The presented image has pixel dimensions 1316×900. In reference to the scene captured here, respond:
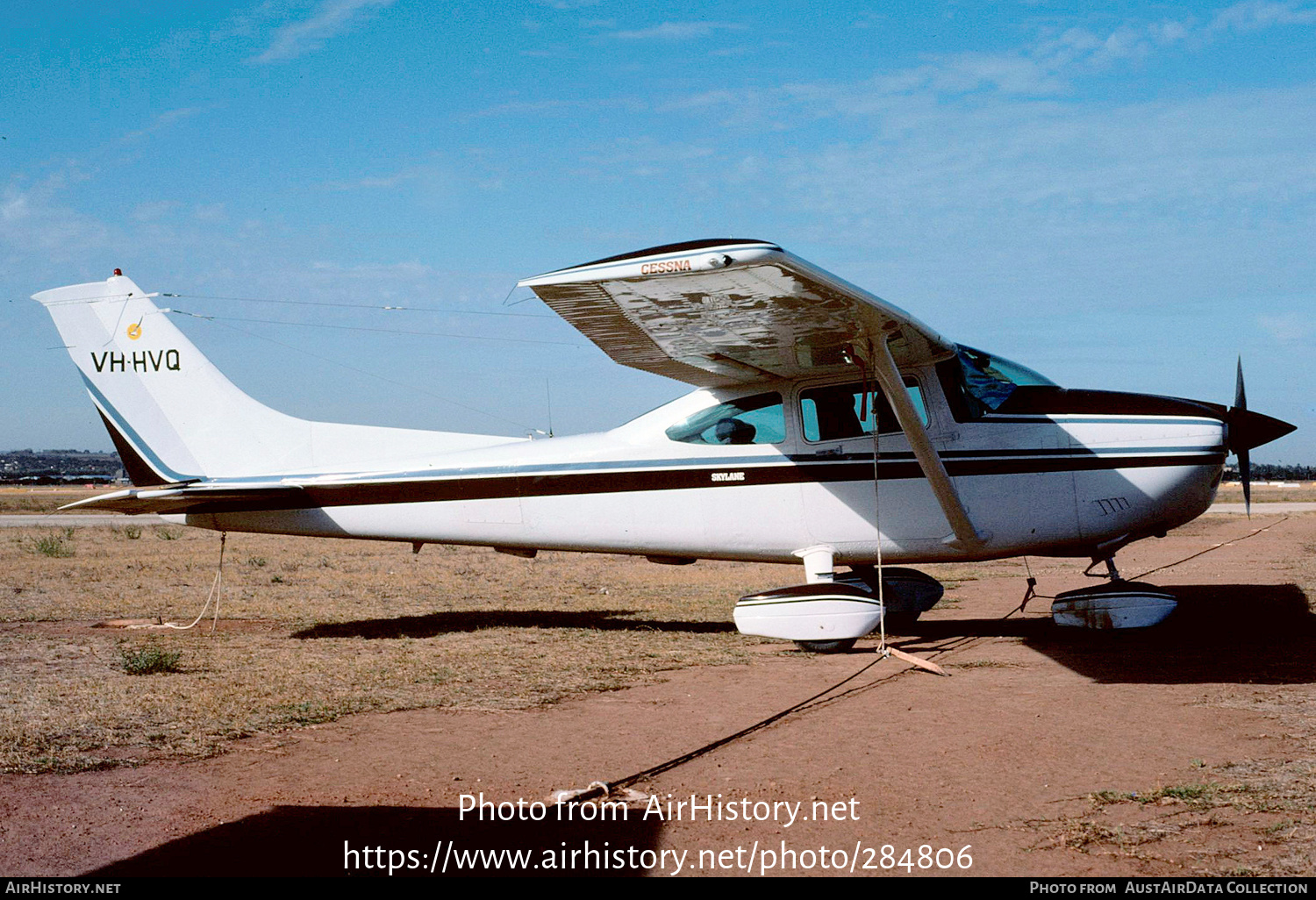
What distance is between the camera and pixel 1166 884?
3312 mm

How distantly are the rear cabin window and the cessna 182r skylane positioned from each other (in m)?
0.02

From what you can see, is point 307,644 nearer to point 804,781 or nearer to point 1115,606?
point 804,781

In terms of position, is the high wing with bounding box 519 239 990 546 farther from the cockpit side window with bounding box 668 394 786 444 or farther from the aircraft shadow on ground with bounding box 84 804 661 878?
the aircraft shadow on ground with bounding box 84 804 661 878

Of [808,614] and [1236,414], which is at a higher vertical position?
[1236,414]

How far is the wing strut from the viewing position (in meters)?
7.94

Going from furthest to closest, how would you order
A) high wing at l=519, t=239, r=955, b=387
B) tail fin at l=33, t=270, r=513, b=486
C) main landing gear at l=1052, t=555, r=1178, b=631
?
tail fin at l=33, t=270, r=513, b=486 < main landing gear at l=1052, t=555, r=1178, b=631 < high wing at l=519, t=239, r=955, b=387

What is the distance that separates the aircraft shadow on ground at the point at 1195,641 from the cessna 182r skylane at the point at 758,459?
0.47m

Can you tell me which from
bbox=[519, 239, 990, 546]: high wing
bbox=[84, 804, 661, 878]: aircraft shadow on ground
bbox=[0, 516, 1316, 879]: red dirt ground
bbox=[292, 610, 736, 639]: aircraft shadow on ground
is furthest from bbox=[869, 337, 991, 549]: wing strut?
bbox=[84, 804, 661, 878]: aircraft shadow on ground

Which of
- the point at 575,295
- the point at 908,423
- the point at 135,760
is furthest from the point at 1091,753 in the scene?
the point at 135,760

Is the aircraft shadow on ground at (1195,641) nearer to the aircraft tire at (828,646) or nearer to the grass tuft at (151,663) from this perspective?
the aircraft tire at (828,646)

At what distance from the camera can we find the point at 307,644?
9156 mm

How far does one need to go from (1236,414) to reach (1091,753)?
5235 millimetres

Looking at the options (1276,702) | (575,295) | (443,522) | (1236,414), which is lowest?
(1276,702)

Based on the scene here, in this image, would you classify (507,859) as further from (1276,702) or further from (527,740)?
(1276,702)
